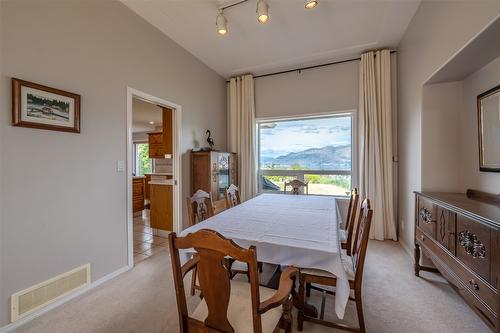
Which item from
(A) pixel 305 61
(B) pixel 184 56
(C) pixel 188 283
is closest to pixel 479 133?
(A) pixel 305 61

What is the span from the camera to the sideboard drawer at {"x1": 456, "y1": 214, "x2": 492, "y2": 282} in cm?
127

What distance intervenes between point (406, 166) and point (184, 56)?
381 centimetres

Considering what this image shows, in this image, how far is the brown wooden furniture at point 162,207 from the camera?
359 cm

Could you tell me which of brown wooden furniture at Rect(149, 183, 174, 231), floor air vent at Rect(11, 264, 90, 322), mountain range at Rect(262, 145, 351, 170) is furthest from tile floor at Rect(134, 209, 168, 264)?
mountain range at Rect(262, 145, 351, 170)

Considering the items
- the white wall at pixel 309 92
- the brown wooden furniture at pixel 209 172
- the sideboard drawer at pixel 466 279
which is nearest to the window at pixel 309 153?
the white wall at pixel 309 92

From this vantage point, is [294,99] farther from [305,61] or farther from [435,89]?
[435,89]

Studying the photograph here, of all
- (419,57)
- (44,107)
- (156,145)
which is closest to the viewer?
(44,107)

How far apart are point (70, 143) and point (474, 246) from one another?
130 inches

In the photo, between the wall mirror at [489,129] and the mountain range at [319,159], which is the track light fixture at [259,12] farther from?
the mountain range at [319,159]

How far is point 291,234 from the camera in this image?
4.98ft

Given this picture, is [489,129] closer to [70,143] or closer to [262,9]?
[262,9]

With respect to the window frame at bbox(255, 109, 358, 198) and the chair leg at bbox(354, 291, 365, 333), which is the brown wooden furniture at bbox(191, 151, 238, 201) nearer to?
the window frame at bbox(255, 109, 358, 198)

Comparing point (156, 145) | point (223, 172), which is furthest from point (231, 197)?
point (156, 145)

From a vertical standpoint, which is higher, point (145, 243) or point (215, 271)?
point (215, 271)
